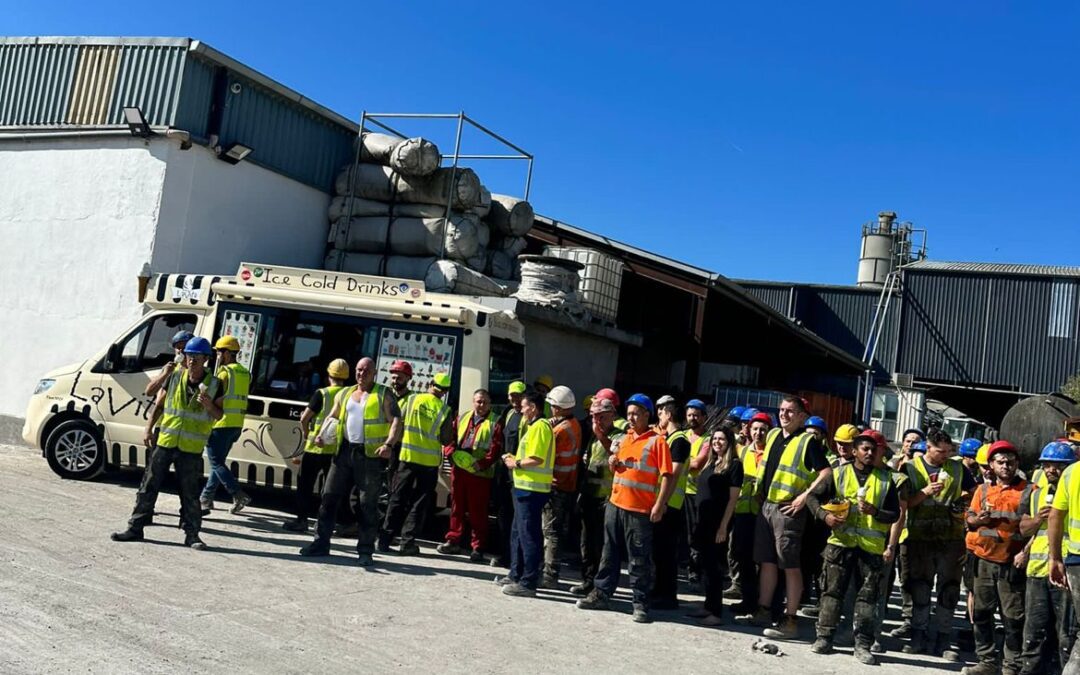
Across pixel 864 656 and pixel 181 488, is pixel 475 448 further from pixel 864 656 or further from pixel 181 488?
pixel 864 656

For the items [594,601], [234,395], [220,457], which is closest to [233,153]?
[234,395]

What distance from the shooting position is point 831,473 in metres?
7.77

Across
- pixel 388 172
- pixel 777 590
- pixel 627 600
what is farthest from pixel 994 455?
pixel 388 172

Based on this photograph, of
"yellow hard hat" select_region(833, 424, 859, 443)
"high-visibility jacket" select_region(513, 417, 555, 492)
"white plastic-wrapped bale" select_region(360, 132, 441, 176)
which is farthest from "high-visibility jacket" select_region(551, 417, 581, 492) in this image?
"white plastic-wrapped bale" select_region(360, 132, 441, 176)

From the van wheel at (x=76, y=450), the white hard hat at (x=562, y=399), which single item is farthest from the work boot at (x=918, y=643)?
the van wheel at (x=76, y=450)

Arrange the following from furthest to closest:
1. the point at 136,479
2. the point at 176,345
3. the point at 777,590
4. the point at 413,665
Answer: the point at 136,479 → the point at 176,345 → the point at 777,590 → the point at 413,665

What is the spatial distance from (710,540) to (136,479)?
750 centimetres

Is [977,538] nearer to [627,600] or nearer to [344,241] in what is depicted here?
[627,600]

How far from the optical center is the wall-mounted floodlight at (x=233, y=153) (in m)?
15.6

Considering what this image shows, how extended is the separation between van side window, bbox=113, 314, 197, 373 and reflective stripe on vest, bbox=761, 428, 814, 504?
7.10 m

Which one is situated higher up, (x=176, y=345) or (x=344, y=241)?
(x=344, y=241)

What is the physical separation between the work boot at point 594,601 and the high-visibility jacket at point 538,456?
3.08 ft

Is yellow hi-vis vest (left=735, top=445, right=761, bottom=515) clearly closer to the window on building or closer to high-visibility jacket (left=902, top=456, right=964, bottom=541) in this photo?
high-visibility jacket (left=902, top=456, right=964, bottom=541)

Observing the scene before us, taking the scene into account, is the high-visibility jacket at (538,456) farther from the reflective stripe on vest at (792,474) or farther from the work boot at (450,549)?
the work boot at (450,549)
